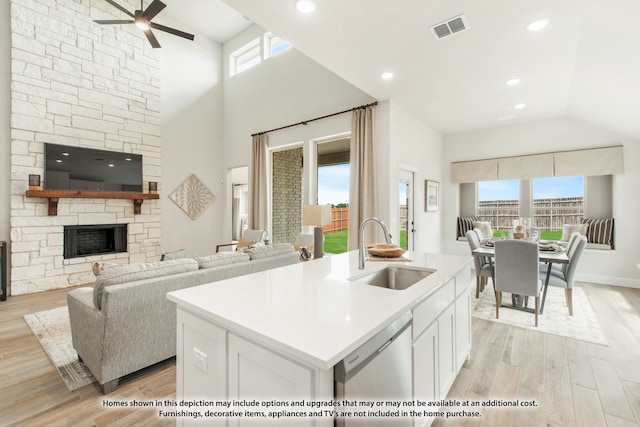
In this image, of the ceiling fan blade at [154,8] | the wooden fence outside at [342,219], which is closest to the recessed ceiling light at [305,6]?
the ceiling fan blade at [154,8]

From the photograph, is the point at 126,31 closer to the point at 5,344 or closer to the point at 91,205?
the point at 91,205

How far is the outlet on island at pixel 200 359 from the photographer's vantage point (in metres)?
1.24

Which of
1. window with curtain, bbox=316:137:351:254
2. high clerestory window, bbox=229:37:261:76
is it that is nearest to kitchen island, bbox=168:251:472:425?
window with curtain, bbox=316:137:351:254

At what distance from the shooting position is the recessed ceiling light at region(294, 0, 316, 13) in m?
2.29

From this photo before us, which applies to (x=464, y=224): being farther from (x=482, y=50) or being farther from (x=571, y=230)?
(x=482, y=50)

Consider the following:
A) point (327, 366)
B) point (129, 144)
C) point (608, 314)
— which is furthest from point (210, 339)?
point (129, 144)

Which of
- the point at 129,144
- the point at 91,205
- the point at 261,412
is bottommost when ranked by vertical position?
the point at 261,412

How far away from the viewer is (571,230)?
504 cm

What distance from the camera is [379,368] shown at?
41.9 inches

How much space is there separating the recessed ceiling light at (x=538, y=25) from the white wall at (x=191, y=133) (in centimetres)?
638

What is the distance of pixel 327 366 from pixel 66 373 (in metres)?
2.60

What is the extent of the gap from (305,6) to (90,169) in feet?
15.6

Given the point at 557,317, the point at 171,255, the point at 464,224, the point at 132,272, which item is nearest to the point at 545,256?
the point at 557,317

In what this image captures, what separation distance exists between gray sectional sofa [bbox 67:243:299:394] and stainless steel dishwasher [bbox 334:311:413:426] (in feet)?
5.80
